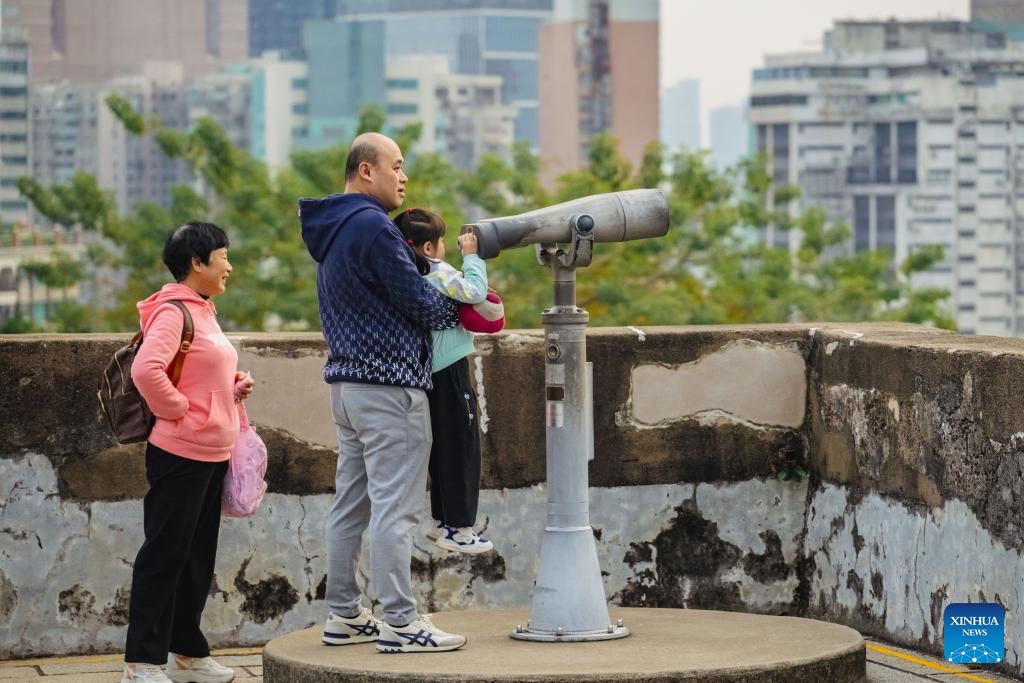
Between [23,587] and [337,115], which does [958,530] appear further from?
[337,115]

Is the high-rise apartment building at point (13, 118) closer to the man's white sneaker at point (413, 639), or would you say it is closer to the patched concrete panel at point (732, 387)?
the patched concrete panel at point (732, 387)

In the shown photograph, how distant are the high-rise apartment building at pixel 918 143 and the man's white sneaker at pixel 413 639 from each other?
131m

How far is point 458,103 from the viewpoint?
542 ft

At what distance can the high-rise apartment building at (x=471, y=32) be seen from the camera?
614 ft

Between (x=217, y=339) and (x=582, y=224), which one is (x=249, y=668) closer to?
(x=217, y=339)

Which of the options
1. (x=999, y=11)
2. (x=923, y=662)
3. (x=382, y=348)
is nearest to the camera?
(x=382, y=348)

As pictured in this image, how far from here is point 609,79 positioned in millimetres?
148875

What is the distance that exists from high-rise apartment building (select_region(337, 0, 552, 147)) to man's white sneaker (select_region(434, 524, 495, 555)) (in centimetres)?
18067

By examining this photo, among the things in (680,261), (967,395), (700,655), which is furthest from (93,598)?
(680,261)

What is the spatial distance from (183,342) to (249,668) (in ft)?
3.71

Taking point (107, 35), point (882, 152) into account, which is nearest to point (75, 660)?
point (882, 152)

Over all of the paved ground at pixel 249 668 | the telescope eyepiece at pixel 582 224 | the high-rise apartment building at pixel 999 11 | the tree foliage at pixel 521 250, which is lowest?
the paved ground at pixel 249 668

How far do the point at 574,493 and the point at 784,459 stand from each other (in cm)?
145

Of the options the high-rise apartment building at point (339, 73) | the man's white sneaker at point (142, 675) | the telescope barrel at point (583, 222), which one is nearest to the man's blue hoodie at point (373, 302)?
the telescope barrel at point (583, 222)
